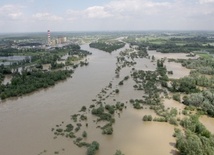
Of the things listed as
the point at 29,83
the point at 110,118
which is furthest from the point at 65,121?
the point at 29,83

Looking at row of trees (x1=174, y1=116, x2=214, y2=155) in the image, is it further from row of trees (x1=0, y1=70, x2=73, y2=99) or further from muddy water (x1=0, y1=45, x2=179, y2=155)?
row of trees (x1=0, y1=70, x2=73, y2=99)

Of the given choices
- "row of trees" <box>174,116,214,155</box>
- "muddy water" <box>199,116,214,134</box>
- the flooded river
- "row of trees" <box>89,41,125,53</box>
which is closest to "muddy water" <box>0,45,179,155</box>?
the flooded river

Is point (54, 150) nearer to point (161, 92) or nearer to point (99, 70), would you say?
point (161, 92)

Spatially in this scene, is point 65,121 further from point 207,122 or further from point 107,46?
point 107,46

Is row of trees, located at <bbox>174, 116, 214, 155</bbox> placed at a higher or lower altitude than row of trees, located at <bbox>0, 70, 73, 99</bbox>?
lower

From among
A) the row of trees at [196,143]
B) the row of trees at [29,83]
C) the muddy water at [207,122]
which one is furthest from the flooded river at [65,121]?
the muddy water at [207,122]

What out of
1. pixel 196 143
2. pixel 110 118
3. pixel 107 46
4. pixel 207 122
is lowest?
pixel 207 122

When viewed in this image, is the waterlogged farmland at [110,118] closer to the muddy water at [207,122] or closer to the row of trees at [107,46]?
the muddy water at [207,122]

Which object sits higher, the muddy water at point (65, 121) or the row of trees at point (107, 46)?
the row of trees at point (107, 46)
